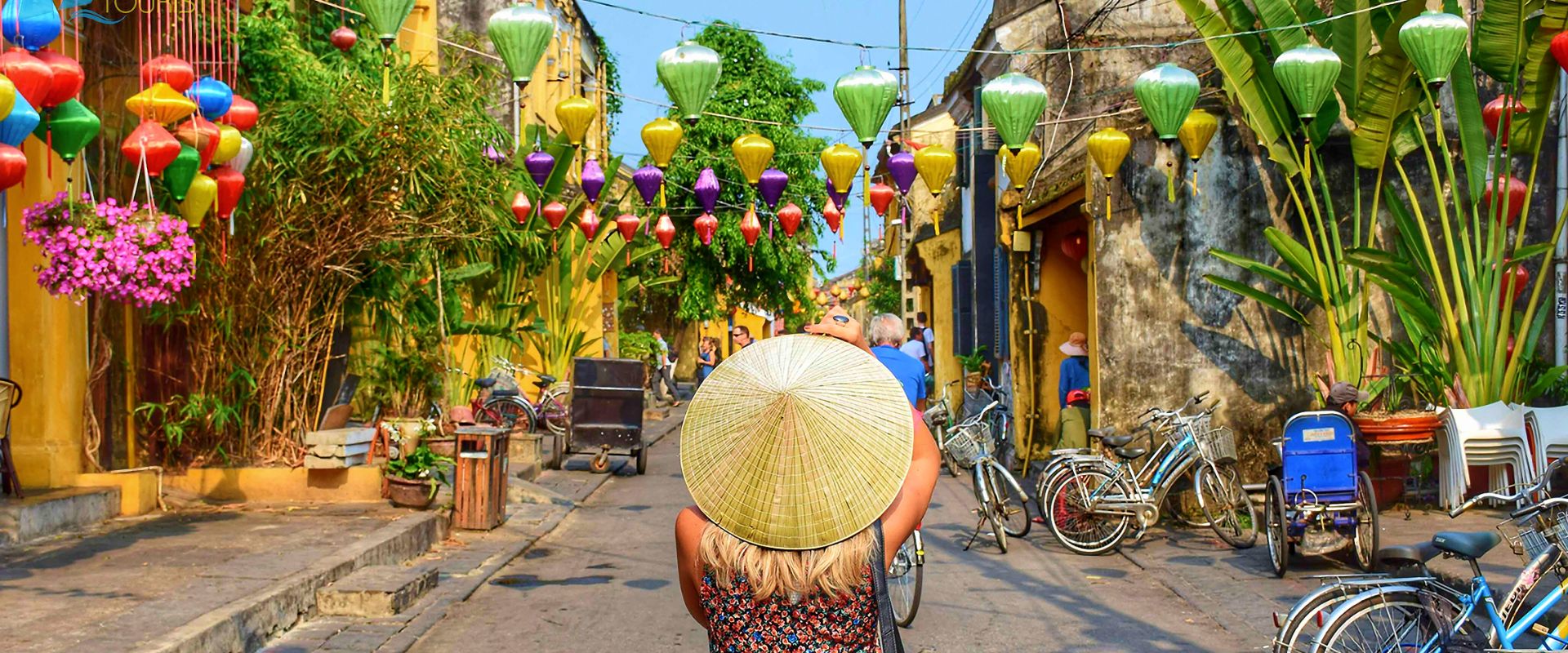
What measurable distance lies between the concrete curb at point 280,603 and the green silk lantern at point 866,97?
14.5 ft

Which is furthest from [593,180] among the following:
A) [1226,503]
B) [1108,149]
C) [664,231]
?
[1226,503]

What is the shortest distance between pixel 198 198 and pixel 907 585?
524cm

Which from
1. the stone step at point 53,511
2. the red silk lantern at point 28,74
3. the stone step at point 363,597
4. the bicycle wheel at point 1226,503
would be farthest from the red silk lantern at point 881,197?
the red silk lantern at point 28,74

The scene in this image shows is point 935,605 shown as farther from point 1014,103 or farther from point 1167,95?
point 1167,95

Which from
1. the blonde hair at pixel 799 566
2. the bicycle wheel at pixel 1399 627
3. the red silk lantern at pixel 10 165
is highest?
the red silk lantern at pixel 10 165

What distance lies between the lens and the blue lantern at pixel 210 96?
365 inches

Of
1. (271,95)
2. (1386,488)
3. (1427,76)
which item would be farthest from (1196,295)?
(271,95)

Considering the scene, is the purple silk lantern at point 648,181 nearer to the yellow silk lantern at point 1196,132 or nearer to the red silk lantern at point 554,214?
the red silk lantern at point 554,214

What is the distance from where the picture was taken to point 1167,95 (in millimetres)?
10383

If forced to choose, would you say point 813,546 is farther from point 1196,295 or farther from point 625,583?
point 1196,295

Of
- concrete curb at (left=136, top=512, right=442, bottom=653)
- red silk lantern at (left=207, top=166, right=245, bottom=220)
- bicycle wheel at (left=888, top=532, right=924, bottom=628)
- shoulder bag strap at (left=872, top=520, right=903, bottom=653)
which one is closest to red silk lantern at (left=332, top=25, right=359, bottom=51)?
red silk lantern at (left=207, top=166, right=245, bottom=220)

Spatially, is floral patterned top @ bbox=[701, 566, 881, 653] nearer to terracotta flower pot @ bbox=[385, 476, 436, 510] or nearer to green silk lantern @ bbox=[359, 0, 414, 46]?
green silk lantern @ bbox=[359, 0, 414, 46]

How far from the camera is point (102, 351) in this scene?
440 inches

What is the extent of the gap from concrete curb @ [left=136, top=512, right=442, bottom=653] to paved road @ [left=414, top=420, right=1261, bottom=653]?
77cm
